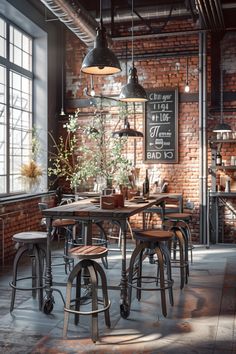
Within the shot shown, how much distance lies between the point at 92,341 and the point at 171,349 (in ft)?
1.91

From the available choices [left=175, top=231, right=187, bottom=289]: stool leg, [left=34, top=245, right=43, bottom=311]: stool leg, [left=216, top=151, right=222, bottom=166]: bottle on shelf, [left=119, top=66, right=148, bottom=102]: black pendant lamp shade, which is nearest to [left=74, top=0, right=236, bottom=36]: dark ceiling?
[left=216, top=151, right=222, bottom=166]: bottle on shelf

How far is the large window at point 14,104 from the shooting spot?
22.0 ft

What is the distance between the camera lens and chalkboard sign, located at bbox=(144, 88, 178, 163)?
7.61 m

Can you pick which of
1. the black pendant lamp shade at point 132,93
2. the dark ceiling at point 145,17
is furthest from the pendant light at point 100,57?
the dark ceiling at point 145,17

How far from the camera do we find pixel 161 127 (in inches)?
302

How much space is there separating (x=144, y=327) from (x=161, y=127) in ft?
15.5

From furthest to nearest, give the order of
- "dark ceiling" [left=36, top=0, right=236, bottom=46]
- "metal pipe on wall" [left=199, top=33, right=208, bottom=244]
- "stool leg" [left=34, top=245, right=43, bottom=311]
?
"metal pipe on wall" [left=199, top=33, right=208, bottom=244]
"dark ceiling" [left=36, top=0, right=236, bottom=46]
"stool leg" [left=34, top=245, right=43, bottom=311]

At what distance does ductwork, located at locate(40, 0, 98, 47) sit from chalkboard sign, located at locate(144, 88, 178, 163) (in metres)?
1.57

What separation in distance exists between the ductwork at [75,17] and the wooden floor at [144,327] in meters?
3.58

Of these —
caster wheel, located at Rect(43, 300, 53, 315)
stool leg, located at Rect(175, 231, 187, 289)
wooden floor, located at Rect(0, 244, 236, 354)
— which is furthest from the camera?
stool leg, located at Rect(175, 231, 187, 289)

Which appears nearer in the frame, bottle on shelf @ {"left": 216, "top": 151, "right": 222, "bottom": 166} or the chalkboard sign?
bottle on shelf @ {"left": 216, "top": 151, "right": 222, "bottom": 166}

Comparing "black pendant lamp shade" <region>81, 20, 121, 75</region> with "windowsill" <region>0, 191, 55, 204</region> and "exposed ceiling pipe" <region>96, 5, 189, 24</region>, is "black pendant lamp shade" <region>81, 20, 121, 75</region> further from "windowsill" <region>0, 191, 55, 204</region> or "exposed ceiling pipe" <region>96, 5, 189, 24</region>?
"exposed ceiling pipe" <region>96, 5, 189, 24</region>

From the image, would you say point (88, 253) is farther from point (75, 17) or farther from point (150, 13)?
point (150, 13)

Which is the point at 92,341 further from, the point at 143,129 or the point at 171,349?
the point at 143,129
